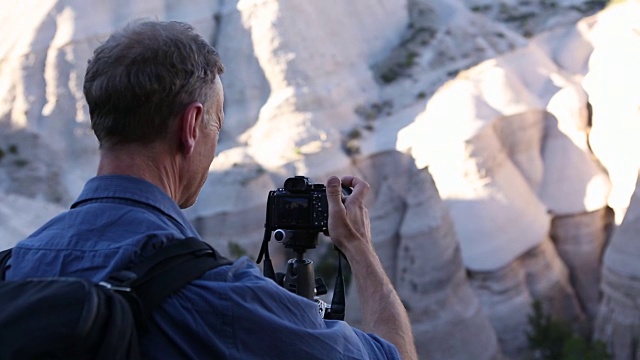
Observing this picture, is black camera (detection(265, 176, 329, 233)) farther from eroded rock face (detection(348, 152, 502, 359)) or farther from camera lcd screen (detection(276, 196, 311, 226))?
eroded rock face (detection(348, 152, 502, 359))

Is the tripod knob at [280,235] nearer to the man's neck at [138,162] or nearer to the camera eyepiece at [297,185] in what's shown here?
the camera eyepiece at [297,185]

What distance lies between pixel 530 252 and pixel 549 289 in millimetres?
702

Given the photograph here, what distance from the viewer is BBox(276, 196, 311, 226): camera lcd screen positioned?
73.2 inches

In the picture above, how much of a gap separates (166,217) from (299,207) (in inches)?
22.7

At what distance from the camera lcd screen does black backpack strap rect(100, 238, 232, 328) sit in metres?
0.64

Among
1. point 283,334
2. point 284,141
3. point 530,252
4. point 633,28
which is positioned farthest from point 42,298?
point 633,28

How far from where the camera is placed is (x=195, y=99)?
1.37 m

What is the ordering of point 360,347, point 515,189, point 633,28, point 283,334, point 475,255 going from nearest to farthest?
point 283,334 < point 360,347 < point 475,255 < point 515,189 < point 633,28

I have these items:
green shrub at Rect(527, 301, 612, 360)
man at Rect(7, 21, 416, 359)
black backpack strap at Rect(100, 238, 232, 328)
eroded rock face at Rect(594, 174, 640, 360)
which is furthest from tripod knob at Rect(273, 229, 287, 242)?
eroded rock face at Rect(594, 174, 640, 360)

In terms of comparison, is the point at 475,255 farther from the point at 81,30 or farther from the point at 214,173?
the point at 81,30

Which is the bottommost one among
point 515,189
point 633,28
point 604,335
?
point 604,335

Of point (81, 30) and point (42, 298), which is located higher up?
point (81, 30)

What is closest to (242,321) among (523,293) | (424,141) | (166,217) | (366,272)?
(166,217)

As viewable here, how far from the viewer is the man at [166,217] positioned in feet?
3.92
